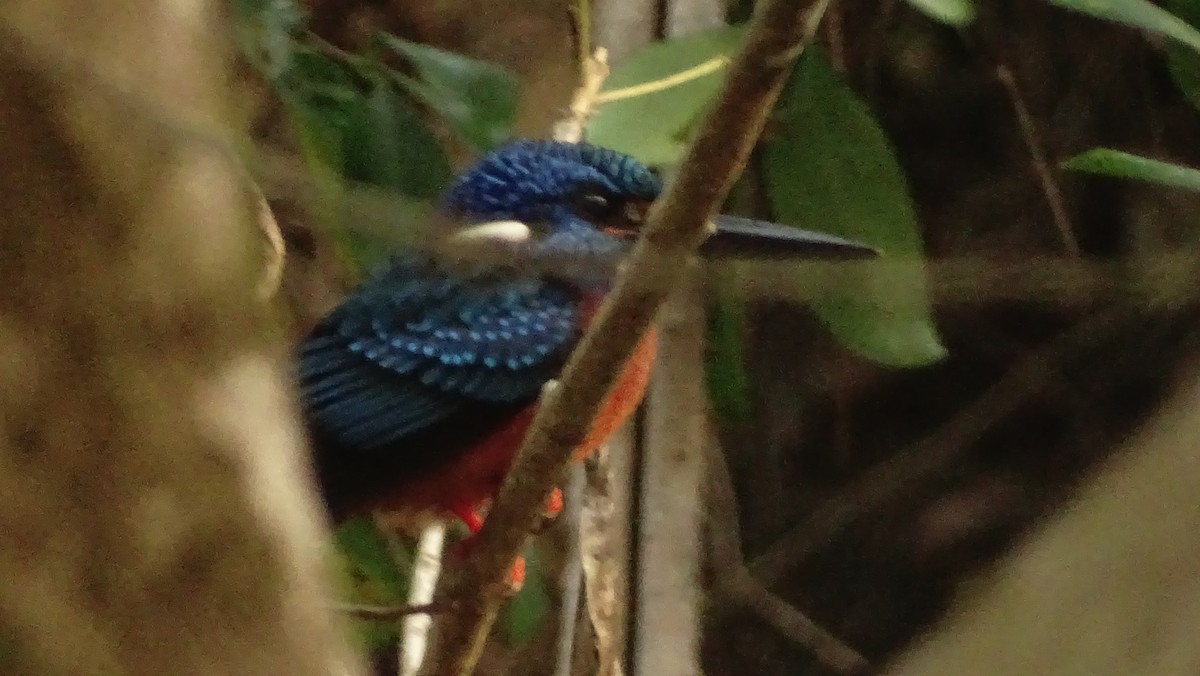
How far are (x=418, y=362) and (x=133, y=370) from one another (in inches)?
32.2

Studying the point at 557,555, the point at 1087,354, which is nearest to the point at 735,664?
the point at 557,555

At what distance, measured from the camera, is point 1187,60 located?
1304 millimetres

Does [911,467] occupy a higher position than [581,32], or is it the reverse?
[581,32]

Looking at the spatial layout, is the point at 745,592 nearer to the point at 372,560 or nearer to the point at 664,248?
the point at 372,560

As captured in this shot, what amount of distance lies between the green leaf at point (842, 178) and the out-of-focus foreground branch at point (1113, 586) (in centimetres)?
68

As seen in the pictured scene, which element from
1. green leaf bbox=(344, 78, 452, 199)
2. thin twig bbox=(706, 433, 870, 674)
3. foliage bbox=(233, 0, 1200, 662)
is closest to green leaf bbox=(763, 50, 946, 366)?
foliage bbox=(233, 0, 1200, 662)

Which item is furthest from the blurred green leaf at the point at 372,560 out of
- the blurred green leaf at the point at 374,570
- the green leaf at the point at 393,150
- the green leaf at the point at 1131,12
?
the green leaf at the point at 1131,12

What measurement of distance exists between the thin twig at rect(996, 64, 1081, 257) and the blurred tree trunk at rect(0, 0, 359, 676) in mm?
1667

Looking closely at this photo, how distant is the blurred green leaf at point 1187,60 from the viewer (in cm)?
130

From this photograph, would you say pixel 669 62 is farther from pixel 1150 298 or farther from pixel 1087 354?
pixel 1087 354

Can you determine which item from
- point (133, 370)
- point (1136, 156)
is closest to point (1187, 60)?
point (1136, 156)

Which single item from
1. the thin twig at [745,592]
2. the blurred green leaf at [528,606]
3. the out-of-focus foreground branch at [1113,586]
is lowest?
the thin twig at [745,592]

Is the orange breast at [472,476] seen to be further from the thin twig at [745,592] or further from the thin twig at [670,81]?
the thin twig at [745,592]

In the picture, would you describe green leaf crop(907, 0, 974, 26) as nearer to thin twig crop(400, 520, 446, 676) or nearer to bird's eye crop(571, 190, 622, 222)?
bird's eye crop(571, 190, 622, 222)
